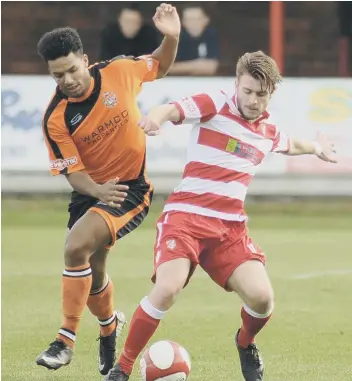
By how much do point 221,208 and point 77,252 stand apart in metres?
0.90

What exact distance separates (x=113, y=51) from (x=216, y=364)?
940 cm

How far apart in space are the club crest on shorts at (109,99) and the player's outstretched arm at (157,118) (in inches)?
29.1

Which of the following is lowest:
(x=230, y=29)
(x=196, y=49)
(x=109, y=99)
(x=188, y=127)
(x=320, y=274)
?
(x=230, y=29)

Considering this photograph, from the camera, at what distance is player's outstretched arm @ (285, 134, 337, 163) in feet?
24.7

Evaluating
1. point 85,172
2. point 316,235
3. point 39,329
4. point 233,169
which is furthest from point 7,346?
point 316,235

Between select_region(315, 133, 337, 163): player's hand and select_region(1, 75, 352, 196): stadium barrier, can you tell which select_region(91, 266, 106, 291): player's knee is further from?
select_region(1, 75, 352, 196): stadium barrier

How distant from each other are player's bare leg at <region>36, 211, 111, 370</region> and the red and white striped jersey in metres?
0.52

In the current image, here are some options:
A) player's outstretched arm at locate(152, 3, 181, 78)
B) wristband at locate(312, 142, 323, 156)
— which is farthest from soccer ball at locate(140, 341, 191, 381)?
player's outstretched arm at locate(152, 3, 181, 78)

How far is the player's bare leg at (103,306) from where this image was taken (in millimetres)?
7656

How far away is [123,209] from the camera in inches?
297

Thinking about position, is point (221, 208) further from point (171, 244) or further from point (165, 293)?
point (165, 293)

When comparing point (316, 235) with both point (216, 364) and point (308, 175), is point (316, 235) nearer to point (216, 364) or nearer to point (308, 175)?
point (308, 175)

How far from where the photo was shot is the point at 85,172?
747 centimetres

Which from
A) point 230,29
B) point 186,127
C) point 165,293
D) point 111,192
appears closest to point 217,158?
point 111,192
